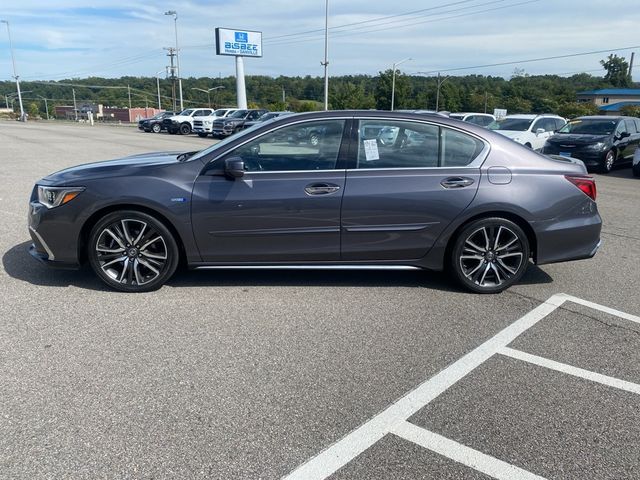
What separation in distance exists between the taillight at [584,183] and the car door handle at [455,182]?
976 mm

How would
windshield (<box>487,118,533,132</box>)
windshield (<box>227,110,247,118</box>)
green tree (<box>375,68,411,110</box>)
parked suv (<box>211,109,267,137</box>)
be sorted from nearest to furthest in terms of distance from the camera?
1. windshield (<box>487,118,533,132</box>)
2. parked suv (<box>211,109,267,137</box>)
3. windshield (<box>227,110,247,118</box>)
4. green tree (<box>375,68,411,110</box>)

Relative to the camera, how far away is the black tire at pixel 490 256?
4762 millimetres

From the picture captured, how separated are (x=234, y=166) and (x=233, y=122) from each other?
27.3 meters

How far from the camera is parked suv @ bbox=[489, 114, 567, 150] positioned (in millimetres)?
16562

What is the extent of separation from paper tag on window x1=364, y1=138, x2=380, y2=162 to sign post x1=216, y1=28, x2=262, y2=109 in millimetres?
42595

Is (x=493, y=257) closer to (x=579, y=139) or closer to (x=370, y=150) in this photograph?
(x=370, y=150)

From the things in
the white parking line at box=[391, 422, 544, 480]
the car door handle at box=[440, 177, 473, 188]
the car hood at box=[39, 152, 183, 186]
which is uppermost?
the car hood at box=[39, 152, 183, 186]

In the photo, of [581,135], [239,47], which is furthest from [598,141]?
[239,47]

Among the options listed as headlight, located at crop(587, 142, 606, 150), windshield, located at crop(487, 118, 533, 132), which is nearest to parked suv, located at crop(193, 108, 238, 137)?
windshield, located at crop(487, 118, 533, 132)

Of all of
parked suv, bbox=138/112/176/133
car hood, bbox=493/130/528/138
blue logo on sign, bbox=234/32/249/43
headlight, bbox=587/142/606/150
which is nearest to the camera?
headlight, bbox=587/142/606/150

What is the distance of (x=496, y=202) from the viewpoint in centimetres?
468

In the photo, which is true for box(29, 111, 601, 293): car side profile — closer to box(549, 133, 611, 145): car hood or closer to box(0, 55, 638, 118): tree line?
box(549, 133, 611, 145): car hood

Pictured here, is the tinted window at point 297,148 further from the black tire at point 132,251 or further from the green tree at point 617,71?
the green tree at point 617,71

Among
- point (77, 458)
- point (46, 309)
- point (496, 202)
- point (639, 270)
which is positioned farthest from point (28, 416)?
point (639, 270)
